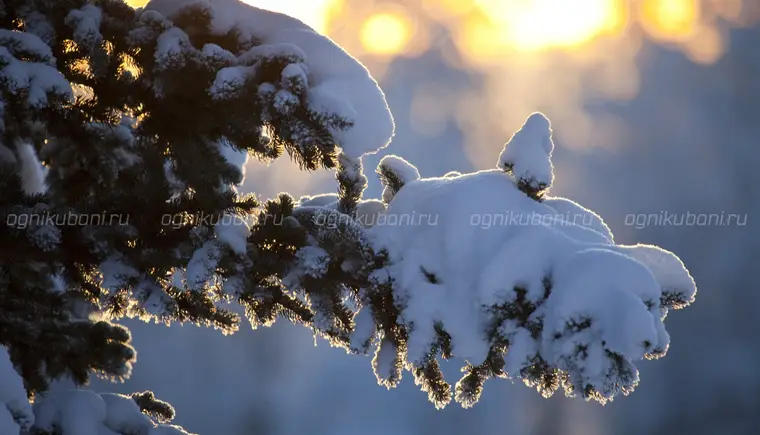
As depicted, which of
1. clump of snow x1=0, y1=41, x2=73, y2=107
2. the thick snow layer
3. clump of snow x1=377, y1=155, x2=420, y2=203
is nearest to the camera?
the thick snow layer

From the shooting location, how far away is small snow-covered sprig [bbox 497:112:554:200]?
2949 millimetres

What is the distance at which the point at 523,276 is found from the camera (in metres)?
2.57

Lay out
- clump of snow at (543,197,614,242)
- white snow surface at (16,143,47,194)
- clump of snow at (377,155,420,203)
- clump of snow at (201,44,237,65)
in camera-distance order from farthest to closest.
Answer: white snow surface at (16,143,47,194), clump of snow at (377,155,420,203), clump of snow at (543,197,614,242), clump of snow at (201,44,237,65)

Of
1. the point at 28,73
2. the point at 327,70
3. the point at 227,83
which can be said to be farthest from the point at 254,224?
the point at 28,73

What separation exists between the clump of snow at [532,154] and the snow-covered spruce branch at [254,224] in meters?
0.01

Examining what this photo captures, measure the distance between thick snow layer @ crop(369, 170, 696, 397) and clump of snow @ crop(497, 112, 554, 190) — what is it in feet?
0.28

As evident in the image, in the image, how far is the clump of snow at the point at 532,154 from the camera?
2.95 metres

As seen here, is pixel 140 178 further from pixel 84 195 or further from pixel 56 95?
pixel 56 95

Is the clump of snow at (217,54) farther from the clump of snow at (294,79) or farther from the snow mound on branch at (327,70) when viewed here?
the clump of snow at (294,79)

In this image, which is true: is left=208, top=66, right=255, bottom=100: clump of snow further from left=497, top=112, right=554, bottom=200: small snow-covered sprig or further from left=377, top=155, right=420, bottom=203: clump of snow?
left=497, top=112, right=554, bottom=200: small snow-covered sprig

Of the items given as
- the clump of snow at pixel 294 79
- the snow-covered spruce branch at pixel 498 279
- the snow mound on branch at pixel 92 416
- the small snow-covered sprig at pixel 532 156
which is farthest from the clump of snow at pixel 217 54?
the snow mound on branch at pixel 92 416

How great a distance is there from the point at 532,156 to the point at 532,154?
11 millimetres

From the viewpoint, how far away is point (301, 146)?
2.77 metres

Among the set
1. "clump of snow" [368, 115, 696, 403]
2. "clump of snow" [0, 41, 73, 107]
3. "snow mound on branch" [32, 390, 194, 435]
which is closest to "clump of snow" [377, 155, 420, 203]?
"clump of snow" [368, 115, 696, 403]
